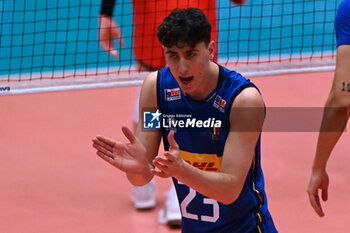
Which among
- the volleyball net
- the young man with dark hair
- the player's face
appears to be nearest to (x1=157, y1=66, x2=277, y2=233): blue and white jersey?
the young man with dark hair

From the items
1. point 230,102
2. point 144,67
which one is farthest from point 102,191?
point 230,102

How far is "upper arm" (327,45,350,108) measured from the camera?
3041 millimetres

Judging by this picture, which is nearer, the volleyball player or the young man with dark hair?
the young man with dark hair

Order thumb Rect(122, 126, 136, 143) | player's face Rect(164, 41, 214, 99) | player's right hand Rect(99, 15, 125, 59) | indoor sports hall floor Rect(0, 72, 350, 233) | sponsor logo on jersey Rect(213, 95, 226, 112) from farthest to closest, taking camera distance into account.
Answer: indoor sports hall floor Rect(0, 72, 350, 233) < player's right hand Rect(99, 15, 125, 59) < sponsor logo on jersey Rect(213, 95, 226, 112) < player's face Rect(164, 41, 214, 99) < thumb Rect(122, 126, 136, 143)

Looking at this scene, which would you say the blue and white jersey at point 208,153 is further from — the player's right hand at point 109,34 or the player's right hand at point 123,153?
the player's right hand at point 109,34

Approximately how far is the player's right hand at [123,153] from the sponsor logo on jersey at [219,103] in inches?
16.1

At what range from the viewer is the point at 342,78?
9.98 feet

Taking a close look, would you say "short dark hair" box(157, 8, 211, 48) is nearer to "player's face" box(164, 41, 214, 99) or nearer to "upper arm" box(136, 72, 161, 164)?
"player's face" box(164, 41, 214, 99)

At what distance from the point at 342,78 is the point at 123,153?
1.14m

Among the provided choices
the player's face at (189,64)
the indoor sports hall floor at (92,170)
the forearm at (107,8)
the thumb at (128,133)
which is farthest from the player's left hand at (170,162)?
the forearm at (107,8)

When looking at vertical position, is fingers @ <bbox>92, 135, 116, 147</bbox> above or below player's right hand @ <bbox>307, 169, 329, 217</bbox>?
above

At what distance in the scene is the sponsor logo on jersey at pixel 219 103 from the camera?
9.30 feet

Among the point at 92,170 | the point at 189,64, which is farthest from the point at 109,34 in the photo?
the point at 189,64

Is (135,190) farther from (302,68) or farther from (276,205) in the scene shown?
(302,68)
